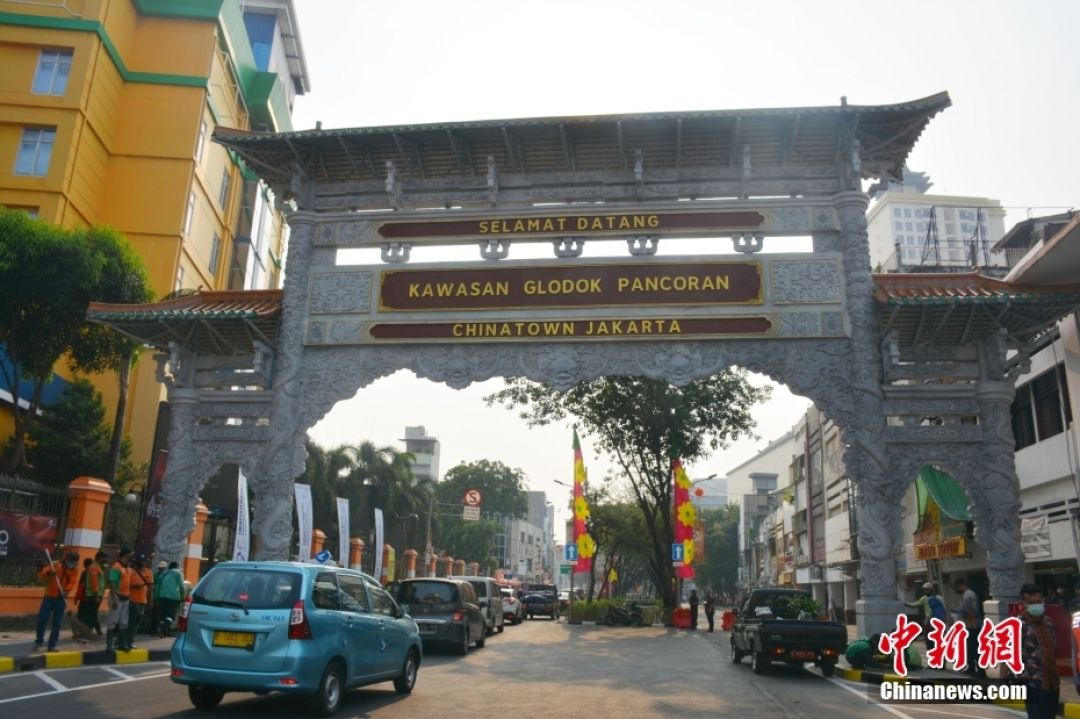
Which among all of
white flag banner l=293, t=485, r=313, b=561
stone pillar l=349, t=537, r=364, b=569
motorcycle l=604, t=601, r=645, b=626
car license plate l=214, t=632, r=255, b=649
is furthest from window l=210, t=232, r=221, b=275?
car license plate l=214, t=632, r=255, b=649

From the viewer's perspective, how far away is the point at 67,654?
11.3 metres

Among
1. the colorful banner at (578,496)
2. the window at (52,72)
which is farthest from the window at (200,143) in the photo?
the colorful banner at (578,496)

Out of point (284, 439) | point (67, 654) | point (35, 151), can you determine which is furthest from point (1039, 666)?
point (35, 151)

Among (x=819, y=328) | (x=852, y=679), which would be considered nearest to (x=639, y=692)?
(x=852, y=679)

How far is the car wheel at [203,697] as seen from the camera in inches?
Result: 315

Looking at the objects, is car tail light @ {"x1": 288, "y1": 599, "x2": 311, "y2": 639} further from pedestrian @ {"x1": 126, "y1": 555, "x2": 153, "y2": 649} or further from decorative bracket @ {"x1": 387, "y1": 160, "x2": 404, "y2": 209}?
decorative bracket @ {"x1": 387, "y1": 160, "x2": 404, "y2": 209}

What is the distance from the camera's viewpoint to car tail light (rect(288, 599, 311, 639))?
7594 mm

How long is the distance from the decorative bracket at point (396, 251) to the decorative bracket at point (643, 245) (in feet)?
13.2

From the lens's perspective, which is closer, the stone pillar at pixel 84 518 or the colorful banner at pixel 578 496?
the stone pillar at pixel 84 518

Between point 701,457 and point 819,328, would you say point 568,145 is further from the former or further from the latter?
point 701,457

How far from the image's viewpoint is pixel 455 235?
14234mm

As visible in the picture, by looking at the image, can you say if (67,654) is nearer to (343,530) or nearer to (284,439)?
(284,439)

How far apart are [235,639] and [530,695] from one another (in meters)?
3.96

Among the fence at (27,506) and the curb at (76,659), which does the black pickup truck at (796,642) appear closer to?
the curb at (76,659)
